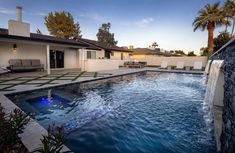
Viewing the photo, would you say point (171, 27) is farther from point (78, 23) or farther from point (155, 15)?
point (78, 23)

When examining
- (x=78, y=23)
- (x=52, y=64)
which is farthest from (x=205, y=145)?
(x=78, y=23)

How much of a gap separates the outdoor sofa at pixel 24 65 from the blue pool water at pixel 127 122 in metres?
7.55

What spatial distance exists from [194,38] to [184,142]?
2586 centimetres

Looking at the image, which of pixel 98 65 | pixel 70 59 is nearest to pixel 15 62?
pixel 70 59

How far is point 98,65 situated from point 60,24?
69.4ft

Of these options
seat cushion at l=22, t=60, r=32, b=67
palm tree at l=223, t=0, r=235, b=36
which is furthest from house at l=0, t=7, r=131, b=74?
palm tree at l=223, t=0, r=235, b=36

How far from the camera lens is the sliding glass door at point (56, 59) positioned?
16609 mm

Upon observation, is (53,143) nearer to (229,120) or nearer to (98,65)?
(229,120)

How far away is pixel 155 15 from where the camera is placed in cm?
1817

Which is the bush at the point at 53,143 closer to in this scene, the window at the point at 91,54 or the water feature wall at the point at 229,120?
the water feature wall at the point at 229,120

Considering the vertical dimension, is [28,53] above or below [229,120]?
above

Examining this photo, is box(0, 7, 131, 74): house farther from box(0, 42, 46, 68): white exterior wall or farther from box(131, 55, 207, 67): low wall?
box(131, 55, 207, 67): low wall

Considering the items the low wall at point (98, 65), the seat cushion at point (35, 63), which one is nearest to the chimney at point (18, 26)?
the seat cushion at point (35, 63)

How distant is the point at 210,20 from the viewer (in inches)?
832
